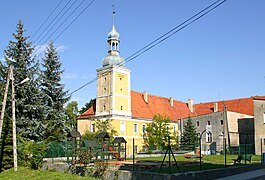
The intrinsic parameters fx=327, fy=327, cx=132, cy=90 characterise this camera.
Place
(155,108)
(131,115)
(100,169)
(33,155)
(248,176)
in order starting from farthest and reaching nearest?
(155,108)
(131,115)
(33,155)
(248,176)
(100,169)

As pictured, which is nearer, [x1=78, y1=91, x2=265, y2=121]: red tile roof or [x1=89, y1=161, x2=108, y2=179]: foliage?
[x1=89, y1=161, x2=108, y2=179]: foliage

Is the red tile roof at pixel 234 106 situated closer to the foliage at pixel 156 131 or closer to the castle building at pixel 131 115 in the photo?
the castle building at pixel 131 115

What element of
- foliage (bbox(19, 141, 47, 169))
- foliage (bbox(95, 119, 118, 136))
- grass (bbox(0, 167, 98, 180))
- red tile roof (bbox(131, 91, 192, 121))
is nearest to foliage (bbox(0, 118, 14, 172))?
foliage (bbox(19, 141, 47, 169))

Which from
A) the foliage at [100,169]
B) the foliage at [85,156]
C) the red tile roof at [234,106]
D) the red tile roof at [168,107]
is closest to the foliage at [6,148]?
the foliage at [85,156]

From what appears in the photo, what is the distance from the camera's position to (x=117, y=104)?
52094mm

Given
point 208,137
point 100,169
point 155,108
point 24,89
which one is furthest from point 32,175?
point 155,108

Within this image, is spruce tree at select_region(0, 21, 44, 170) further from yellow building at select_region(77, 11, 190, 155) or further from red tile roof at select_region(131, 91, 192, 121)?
red tile roof at select_region(131, 91, 192, 121)

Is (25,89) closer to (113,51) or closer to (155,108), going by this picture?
Answer: (113,51)

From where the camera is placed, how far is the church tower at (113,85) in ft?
171

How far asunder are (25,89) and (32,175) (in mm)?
11885

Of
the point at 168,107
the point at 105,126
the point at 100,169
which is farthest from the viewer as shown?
the point at 168,107

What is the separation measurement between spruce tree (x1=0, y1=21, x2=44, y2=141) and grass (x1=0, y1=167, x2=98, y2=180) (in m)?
7.86

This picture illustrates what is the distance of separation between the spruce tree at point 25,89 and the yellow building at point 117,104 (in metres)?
19.9

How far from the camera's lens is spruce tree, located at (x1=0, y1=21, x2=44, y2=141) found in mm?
30266
